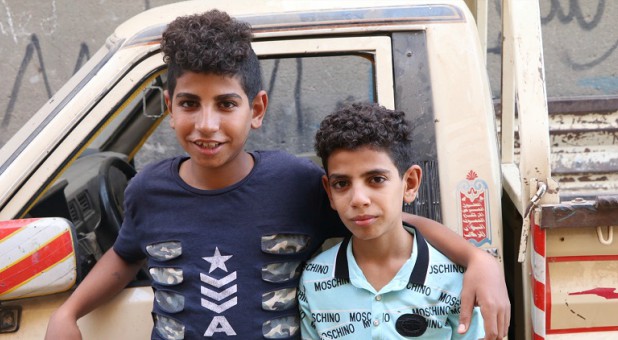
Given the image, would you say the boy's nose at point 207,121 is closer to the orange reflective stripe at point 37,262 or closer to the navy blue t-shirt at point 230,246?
the navy blue t-shirt at point 230,246

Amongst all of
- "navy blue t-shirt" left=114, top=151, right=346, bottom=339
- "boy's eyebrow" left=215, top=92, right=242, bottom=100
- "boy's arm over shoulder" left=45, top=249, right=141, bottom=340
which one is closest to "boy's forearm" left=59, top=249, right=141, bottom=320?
"boy's arm over shoulder" left=45, top=249, right=141, bottom=340

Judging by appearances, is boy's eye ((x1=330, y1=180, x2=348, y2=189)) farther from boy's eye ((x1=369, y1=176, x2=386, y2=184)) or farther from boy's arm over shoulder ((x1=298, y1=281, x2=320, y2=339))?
boy's arm over shoulder ((x1=298, y1=281, x2=320, y2=339))

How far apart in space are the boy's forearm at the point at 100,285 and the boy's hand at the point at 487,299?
0.88m

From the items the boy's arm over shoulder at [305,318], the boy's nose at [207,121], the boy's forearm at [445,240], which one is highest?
the boy's nose at [207,121]

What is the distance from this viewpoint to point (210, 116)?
1909 mm

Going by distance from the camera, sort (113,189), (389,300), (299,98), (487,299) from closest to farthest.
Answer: (487,299)
(389,300)
(113,189)
(299,98)

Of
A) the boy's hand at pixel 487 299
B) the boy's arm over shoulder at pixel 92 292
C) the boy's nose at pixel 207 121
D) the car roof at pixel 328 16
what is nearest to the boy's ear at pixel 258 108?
the boy's nose at pixel 207 121

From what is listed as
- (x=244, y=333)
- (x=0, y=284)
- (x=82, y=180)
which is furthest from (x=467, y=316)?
(x=82, y=180)

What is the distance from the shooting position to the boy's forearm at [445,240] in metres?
1.96

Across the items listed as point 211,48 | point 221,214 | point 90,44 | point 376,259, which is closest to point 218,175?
point 221,214

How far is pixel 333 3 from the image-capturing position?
2.26 metres

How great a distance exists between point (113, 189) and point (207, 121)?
123cm

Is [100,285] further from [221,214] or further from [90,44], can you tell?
[90,44]

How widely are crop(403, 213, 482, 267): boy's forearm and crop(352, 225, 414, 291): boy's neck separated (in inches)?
2.4
